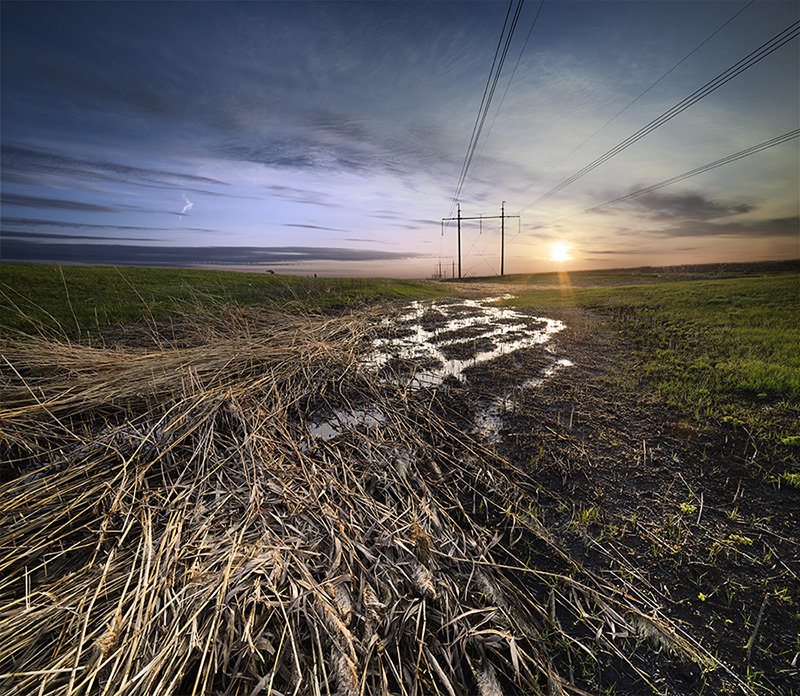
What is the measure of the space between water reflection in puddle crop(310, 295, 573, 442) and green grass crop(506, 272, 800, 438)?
1.95 metres

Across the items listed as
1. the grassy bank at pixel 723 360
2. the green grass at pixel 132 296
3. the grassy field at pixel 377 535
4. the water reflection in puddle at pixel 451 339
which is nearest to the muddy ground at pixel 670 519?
the grassy field at pixel 377 535

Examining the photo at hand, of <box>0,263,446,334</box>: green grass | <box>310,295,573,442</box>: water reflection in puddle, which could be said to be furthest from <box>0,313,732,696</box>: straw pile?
<box>0,263,446,334</box>: green grass

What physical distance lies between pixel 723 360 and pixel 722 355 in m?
0.61

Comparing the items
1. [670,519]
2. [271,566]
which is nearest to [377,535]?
[271,566]

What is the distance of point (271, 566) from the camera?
194 cm

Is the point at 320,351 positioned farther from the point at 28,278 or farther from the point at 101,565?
the point at 28,278

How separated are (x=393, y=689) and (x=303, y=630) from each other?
52cm

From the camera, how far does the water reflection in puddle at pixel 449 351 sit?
426 centimetres

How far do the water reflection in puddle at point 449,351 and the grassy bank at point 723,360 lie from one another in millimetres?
1878

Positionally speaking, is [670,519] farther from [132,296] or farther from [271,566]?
[132,296]

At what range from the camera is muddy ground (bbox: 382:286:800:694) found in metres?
1.83

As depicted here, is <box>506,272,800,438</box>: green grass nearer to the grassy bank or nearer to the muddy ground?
the grassy bank

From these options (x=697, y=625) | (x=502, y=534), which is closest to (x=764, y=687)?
(x=697, y=625)

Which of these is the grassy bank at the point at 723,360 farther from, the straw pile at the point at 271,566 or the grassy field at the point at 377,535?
the straw pile at the point at 271,566
